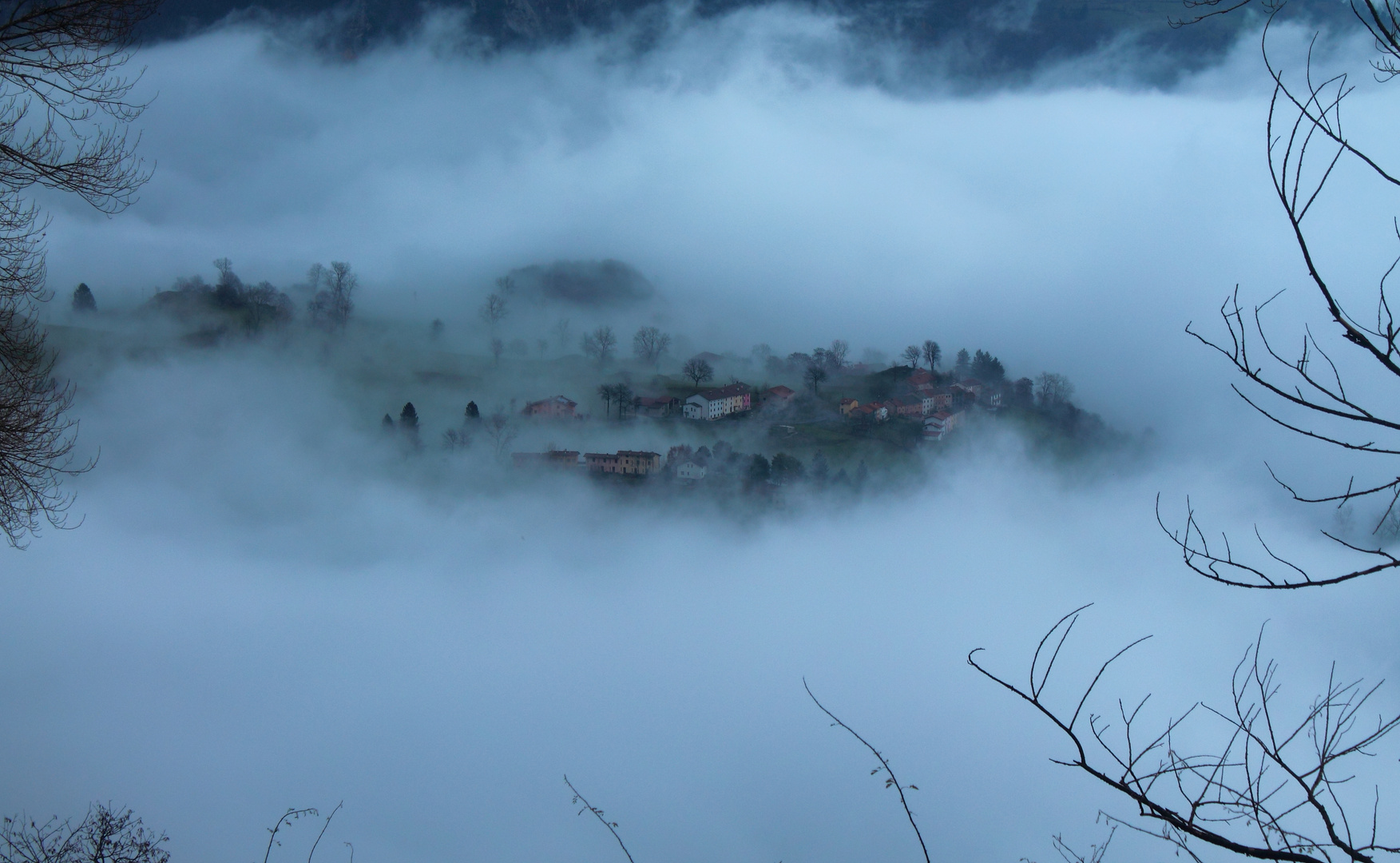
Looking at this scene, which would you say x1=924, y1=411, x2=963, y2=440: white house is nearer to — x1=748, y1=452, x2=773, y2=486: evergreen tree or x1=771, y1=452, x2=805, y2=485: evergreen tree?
x1=771, y1=452, x2=805, y2=485: evergreen tree

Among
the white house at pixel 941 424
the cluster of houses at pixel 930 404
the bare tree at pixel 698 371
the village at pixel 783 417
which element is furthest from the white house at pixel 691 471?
the white house at pixel 941 424

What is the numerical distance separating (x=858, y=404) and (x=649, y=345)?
9.02m

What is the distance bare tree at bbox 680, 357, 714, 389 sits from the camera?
107 ft

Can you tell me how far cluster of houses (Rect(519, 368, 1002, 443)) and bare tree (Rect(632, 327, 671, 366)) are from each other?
7.95 feet

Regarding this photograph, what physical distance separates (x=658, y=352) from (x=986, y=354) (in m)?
13.8

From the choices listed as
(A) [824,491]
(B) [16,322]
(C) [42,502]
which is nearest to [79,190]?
(B) [16,322]

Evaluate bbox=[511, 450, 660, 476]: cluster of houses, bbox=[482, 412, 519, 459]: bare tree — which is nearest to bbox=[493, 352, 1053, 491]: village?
bbox=[511, 450, 660, 476]: cluster of houses

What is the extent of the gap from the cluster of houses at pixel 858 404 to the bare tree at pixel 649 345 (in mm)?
2424

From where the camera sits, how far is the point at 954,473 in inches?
1410

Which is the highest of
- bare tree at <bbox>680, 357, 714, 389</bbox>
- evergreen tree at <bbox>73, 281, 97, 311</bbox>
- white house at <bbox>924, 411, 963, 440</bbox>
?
white house at <bbox>924, 411, 963, 440</bbox>

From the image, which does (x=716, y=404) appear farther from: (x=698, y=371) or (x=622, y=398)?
(x=622, y=398)

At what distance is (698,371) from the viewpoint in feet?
108

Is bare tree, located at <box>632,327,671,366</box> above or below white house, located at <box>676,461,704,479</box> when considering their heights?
above

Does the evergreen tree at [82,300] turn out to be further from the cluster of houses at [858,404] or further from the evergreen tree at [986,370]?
the evergreen tree at [986,370]
